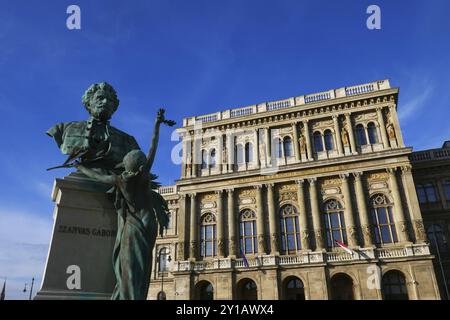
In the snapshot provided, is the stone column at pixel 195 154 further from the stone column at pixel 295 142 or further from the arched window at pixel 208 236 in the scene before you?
the stone column at pixel 295 142

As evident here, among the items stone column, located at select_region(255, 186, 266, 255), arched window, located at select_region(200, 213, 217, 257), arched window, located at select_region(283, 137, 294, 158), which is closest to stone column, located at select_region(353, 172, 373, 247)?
arched window, located at select_region(283, 137, 294, 158)

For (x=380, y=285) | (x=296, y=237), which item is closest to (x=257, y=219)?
(x=296, y=237)

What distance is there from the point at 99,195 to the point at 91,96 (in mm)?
1589

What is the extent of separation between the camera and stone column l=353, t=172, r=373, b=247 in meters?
25.6

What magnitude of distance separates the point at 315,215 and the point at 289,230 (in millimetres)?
2335

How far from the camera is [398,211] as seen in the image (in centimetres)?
2572

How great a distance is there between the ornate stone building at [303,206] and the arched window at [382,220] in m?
0.07

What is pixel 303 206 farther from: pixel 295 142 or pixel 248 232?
pixel 295 142

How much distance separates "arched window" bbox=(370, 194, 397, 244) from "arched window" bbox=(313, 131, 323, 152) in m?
5.87

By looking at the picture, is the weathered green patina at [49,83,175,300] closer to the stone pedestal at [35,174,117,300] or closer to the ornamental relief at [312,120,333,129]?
the stone pedestal at [35,174,117,300]

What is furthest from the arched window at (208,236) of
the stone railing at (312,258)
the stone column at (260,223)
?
the stone column at (260,223)

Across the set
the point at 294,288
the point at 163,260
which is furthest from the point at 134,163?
the point at 163,260

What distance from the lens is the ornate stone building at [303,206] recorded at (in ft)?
82.4
